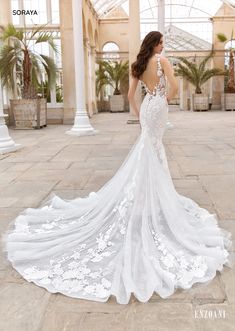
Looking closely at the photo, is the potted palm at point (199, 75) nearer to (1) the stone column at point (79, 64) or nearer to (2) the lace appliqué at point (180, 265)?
(1) the stone column at point (79, 64)

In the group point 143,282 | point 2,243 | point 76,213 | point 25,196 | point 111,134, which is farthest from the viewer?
point 111,134

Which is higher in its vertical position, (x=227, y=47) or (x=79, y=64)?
(x=227, y=47)

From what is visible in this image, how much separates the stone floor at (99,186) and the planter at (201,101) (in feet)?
→ 30.3

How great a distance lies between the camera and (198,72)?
19156 mm

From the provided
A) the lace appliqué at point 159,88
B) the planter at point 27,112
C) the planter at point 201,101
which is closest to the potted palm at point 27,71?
the planter at point 27,112

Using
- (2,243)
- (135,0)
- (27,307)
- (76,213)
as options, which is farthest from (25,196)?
(135,0)

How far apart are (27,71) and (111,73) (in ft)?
30.8

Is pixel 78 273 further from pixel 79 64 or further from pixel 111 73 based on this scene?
pixel 111 73

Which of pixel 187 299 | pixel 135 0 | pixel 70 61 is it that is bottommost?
pixel 187 299

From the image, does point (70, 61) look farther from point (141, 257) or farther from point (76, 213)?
point (141, 257)

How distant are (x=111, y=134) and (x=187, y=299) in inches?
301

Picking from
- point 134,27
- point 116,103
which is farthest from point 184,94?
point 134,27

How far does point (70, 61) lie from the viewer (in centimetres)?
1238

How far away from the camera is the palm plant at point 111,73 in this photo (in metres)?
19.6
